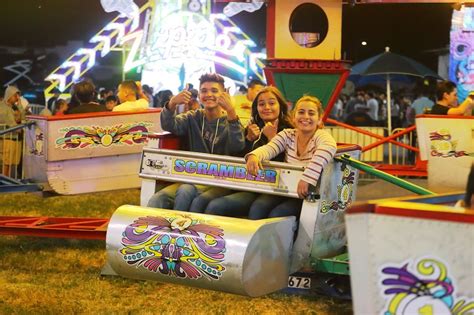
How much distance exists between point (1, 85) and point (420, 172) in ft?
48.6

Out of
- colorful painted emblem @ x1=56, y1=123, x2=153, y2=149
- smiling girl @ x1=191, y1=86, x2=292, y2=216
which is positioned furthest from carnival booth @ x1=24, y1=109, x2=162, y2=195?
smiling girl @ x1=191, y1=86, x2=292, y2=216

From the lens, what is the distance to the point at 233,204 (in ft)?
18.4

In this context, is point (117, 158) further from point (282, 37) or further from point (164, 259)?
point (164, 259)

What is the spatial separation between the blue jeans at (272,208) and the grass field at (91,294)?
2.23 feet

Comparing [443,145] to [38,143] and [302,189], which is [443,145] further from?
[38,143]

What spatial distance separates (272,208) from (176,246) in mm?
945

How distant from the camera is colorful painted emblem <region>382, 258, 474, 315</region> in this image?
3191mm

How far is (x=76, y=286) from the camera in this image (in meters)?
6.14

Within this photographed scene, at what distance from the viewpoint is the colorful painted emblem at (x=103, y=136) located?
8.47m

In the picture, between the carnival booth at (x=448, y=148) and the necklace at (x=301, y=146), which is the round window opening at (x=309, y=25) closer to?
the carnival booth at (x=448, y=148)

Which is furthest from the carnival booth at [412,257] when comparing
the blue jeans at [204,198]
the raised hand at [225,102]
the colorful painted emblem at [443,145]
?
the colorful painted emblem at [443,145]

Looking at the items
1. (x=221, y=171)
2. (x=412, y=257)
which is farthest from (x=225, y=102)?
(x=412, y=257)

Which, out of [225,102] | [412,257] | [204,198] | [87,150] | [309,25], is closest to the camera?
[412,257]

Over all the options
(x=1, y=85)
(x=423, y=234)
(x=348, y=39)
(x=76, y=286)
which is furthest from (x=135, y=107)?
(x=348, y=39)
